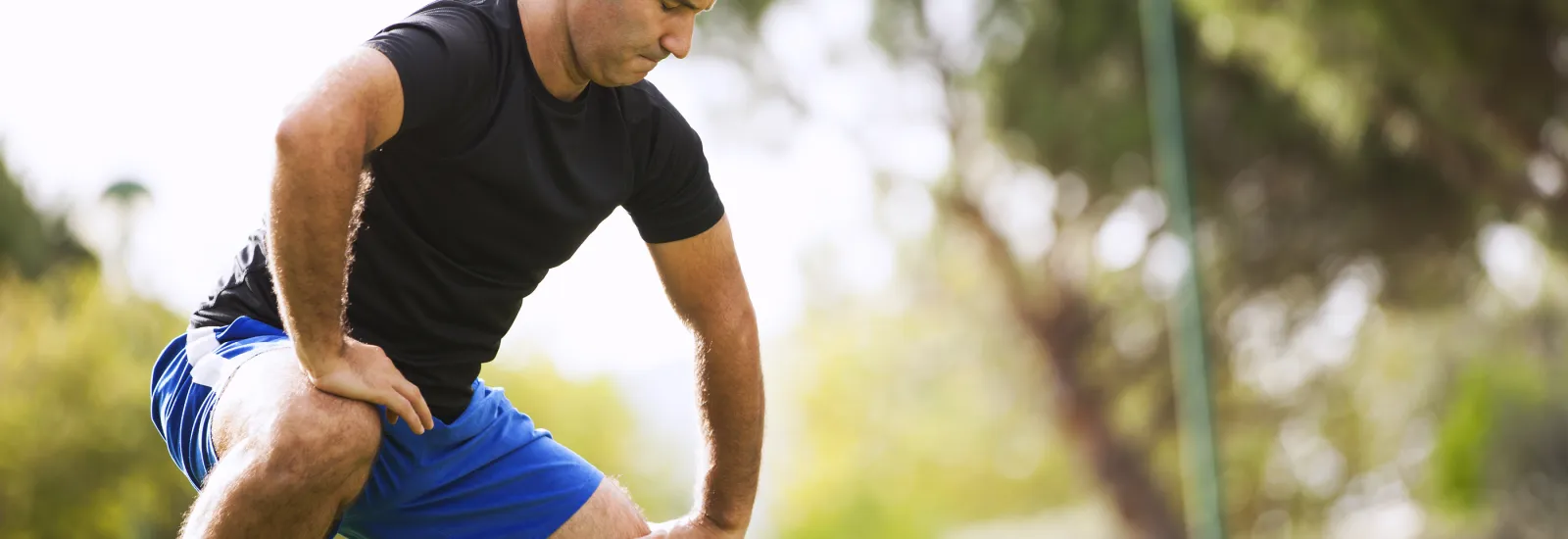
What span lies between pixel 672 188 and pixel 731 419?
329 millimetres

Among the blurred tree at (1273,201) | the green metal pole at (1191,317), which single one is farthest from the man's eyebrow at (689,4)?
the blurred tree at (1273,201)

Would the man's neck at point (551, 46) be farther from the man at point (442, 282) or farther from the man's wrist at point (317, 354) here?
the man's wrist at point (317, 354)

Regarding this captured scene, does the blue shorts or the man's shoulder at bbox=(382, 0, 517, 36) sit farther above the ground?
the man's shoulder at bbox=(382, 0, 517, 36)

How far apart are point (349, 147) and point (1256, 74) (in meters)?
7.23

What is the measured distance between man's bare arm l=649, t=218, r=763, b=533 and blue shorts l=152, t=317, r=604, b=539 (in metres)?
0.17

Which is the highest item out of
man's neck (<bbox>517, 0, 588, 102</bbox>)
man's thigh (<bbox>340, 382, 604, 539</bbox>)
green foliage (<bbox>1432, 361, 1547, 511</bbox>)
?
man's neck (<bbox>517, 0, 588, 102</bbox>)

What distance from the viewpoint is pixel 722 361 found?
5.66 feet

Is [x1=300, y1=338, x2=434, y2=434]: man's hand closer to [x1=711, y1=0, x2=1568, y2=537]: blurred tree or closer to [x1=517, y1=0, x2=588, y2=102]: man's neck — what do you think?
[x1=517, y1=0, x2=588, y2=102]: man's neck

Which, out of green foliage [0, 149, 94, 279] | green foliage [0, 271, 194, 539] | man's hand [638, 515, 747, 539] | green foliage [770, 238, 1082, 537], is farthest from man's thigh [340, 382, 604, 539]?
green foliage [770, 238, 1082, 537]

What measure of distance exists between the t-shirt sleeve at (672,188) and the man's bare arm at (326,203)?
0.34m

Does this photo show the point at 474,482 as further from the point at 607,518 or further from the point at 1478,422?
the point at 1478,422

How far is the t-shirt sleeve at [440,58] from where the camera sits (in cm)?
128

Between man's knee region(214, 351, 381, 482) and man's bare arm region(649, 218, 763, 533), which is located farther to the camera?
man's bare arm region(649, 218, 763, 533)

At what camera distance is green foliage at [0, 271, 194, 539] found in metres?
3.62
